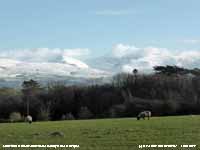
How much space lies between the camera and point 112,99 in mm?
129875

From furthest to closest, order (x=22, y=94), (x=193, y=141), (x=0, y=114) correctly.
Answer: (x=22, y=94), (x=0, y=114), (x=193, y=141)

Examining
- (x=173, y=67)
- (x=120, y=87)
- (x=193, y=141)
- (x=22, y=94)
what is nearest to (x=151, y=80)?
(x=120, y=87)

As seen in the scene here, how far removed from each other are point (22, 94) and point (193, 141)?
11570cm

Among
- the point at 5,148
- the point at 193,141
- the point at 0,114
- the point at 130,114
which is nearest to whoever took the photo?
the point at 5,148

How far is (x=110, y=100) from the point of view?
423ft

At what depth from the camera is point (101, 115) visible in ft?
387

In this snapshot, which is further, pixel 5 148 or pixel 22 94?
pixel 22 94

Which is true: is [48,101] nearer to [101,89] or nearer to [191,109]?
[101,89]

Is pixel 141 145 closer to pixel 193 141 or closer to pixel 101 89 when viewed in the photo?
pixel 193 141

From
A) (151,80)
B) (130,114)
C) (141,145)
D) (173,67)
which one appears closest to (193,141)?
(141,145)

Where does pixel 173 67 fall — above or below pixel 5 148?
above

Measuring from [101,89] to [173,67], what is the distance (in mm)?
27340

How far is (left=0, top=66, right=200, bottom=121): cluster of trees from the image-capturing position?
4518 inches

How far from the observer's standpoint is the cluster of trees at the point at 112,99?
11475 centimetres
